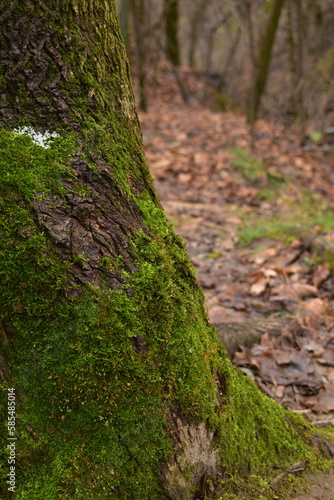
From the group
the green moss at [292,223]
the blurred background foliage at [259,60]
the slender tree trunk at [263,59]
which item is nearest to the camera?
the green moss at [292,223]

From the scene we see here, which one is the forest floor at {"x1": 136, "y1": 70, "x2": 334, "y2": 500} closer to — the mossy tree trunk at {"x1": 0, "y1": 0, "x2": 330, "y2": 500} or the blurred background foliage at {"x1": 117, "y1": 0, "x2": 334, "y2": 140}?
the mossy tree trunk at {"x1": 0, "y1": 0, "x2": 330, "y2": 500}

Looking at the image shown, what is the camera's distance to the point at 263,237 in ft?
18.4

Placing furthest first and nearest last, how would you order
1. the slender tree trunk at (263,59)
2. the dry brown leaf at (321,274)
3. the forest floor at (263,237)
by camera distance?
1. the slender tree trunk at (263,59)
2. the dry brown leaf at (321,274)
3. the forest floor at (263,237)

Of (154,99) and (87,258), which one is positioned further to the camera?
(154,99)

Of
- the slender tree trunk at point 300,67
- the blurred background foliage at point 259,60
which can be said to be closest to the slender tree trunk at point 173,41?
the blurred background foliage at point 259,60

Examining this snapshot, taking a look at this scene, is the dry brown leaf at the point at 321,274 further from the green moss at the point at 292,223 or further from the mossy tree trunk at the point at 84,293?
the mossy tree trunk at the point at 84,293

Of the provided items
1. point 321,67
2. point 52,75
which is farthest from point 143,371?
point 321,67

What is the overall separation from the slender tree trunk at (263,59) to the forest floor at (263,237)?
0.66 metres

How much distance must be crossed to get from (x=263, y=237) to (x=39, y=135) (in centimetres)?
445

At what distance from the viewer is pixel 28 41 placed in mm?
1430

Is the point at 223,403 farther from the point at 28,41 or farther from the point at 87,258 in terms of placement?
the point at 28,41

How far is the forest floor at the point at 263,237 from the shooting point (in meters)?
3.15

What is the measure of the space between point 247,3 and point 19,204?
11627 millimetres

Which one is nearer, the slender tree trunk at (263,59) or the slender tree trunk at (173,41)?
the slender tree trunk at (263,59)
